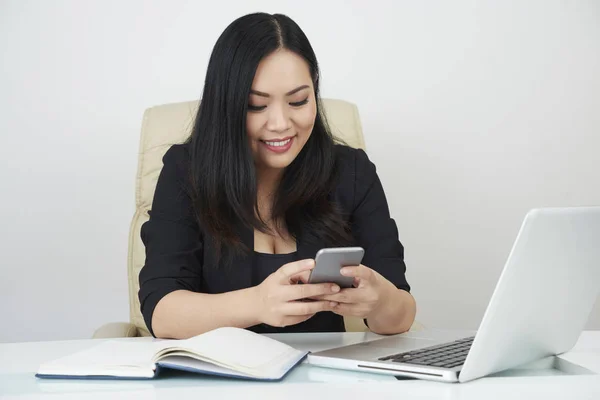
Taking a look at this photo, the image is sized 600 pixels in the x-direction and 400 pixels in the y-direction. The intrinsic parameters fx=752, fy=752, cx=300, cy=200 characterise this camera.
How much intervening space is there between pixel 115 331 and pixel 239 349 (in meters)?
0.71

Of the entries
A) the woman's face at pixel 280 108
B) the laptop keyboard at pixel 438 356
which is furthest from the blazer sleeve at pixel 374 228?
the laptop keyboard at pixel 438 356

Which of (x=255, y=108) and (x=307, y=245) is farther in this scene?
(x=307, y=245)

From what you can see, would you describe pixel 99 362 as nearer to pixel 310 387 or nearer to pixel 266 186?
pixel 310 387

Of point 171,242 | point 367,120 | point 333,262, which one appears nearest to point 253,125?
point 171,242

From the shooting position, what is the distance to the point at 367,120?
2.54 metres

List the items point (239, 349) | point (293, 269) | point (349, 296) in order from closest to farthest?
point (239, 349)
point (293, 269)
point (349, 296)

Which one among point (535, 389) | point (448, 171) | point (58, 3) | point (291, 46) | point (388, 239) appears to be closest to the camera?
point (535, 389)

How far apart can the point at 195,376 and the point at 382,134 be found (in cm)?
170

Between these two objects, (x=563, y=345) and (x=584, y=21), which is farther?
(x=584, y=21)

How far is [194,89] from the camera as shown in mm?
2479

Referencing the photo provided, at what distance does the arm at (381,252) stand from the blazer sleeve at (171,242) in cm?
39

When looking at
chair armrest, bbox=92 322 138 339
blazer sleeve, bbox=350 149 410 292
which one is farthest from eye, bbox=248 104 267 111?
chair armrest, bbox=92 322 138 339

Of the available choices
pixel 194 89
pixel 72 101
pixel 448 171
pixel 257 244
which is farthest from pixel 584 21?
pixel 72 101

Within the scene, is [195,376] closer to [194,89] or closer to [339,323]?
[339,323]
